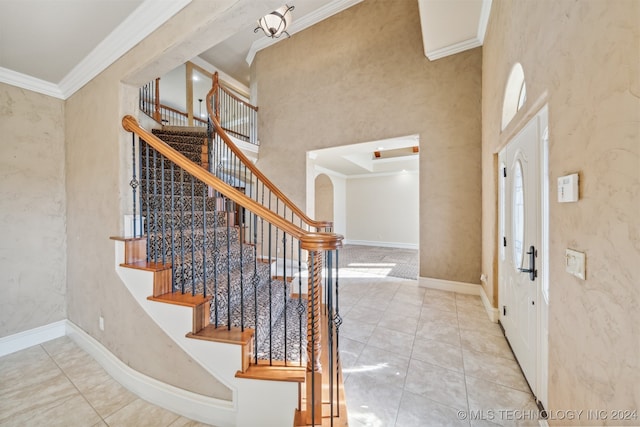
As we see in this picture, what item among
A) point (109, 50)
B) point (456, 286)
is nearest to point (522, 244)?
point (456, 286)

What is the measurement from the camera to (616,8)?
0.78 m

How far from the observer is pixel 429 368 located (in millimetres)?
1824

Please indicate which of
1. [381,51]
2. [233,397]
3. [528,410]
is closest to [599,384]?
[528,410]

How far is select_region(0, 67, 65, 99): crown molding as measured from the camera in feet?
7.09

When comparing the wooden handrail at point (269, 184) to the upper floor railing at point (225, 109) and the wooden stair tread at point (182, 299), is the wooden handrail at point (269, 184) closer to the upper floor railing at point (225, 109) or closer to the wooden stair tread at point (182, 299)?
the wooden stair tread at point (182, 299)

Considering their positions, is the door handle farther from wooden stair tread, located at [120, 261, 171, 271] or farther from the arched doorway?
the arched doorway

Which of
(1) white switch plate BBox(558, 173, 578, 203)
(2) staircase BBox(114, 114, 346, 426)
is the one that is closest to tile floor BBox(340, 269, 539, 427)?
(2) staircase BBox(114, 114, 346, 426)

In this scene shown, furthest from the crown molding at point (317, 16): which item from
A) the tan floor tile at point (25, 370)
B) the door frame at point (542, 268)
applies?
the tan floor tile at point (25, 370)

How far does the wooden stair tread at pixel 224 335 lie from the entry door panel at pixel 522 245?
1882 mm

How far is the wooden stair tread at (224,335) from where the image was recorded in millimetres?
1388

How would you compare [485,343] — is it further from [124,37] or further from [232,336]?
[124,37]

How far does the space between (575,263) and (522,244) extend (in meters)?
0.93

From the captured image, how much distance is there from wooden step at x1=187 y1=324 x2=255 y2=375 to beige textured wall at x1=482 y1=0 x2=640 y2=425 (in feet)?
5.10

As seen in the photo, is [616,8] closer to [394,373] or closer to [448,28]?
[394,373]
